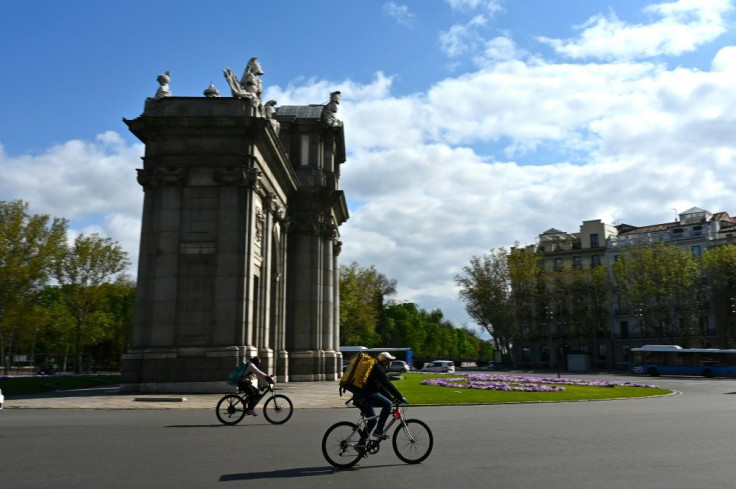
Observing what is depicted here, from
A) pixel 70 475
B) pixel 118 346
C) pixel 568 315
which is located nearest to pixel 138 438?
pixel 70 475

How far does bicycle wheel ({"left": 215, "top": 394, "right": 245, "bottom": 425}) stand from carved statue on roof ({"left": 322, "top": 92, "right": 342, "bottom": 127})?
30.9m

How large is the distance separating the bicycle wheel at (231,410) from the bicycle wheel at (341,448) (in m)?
7.37

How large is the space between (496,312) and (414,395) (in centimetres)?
6133

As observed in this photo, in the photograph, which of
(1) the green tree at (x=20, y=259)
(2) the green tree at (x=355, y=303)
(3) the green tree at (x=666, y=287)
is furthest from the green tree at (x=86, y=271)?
(3) the green tree at (x=666, y=287)

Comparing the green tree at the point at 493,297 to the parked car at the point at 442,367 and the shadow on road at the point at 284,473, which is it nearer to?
the parked car at the point at 442,367

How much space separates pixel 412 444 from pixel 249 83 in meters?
26.1

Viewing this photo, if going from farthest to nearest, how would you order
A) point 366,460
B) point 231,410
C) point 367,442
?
point 231,410 → point 366,460 → point 367,442

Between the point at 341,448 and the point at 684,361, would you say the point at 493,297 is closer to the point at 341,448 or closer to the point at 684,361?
the point at 684,361

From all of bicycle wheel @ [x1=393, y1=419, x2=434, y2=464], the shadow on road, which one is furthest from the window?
the shadow on road

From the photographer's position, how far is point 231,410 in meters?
17.3

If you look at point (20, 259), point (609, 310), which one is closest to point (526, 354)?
point (609, 310)

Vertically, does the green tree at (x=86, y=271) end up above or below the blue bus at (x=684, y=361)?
above

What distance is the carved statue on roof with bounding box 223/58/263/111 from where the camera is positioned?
31.4 meters

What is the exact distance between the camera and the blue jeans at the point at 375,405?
10750 mm
